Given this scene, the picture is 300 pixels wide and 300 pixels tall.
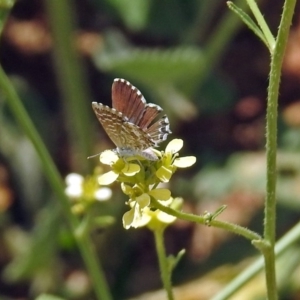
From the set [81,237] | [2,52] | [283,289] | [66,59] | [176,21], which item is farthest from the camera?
[2,52]

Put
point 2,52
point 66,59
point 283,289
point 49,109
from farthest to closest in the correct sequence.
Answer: point 2,52 → point 49,109 → point 66,59 → point 283,289

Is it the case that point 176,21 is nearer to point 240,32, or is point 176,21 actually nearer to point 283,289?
point 240,32

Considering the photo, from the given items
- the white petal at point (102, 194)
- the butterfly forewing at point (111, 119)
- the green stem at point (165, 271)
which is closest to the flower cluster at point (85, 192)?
the white petal at point (102, 194)

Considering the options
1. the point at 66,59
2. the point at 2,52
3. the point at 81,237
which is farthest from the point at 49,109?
the point at 81,237

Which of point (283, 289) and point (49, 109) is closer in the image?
point (283, 289)

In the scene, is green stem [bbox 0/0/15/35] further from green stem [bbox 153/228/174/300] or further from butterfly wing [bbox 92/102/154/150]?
green stem [bbox 153/228/174/300]

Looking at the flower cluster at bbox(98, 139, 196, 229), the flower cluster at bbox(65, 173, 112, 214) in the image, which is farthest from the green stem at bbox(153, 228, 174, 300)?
the flower cluster at bbox(65, 173, 112, 214)
